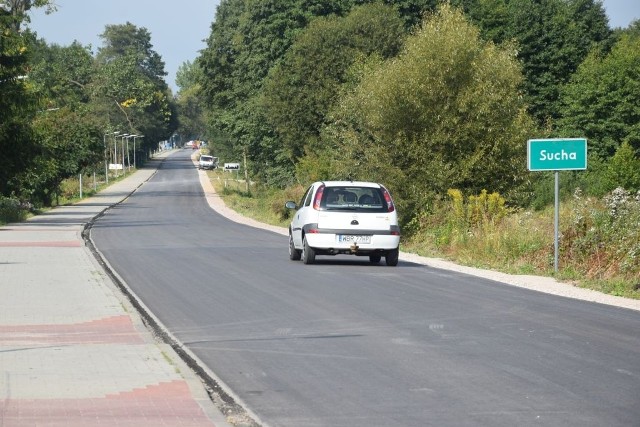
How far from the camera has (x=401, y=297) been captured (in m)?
17.8

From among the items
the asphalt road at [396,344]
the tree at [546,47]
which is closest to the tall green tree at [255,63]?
the tree at [546,47]

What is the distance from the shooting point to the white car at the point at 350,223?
24250mm

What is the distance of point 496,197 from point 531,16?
5196 centimetres

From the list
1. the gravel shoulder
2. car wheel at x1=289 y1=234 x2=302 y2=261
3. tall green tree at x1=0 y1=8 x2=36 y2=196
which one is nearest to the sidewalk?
car wheel at x1=289 y1=234 x2=302 y2=261

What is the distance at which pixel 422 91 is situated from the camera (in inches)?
1419

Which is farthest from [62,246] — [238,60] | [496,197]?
[238,60]

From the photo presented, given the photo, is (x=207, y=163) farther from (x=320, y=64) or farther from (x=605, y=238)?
(x=605, y=238)

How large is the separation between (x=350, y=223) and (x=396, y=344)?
38.9 ft

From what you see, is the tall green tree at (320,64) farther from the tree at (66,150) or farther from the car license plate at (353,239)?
the car license plate at (353,239)

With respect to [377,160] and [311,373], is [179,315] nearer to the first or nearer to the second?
[311,373]

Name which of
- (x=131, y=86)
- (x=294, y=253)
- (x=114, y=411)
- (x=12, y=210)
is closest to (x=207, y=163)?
(x=131, y=86)

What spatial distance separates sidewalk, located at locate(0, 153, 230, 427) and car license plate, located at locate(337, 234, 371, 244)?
17.2 ft

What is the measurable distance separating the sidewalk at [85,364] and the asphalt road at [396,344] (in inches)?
18.9

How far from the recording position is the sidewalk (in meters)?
8.41
